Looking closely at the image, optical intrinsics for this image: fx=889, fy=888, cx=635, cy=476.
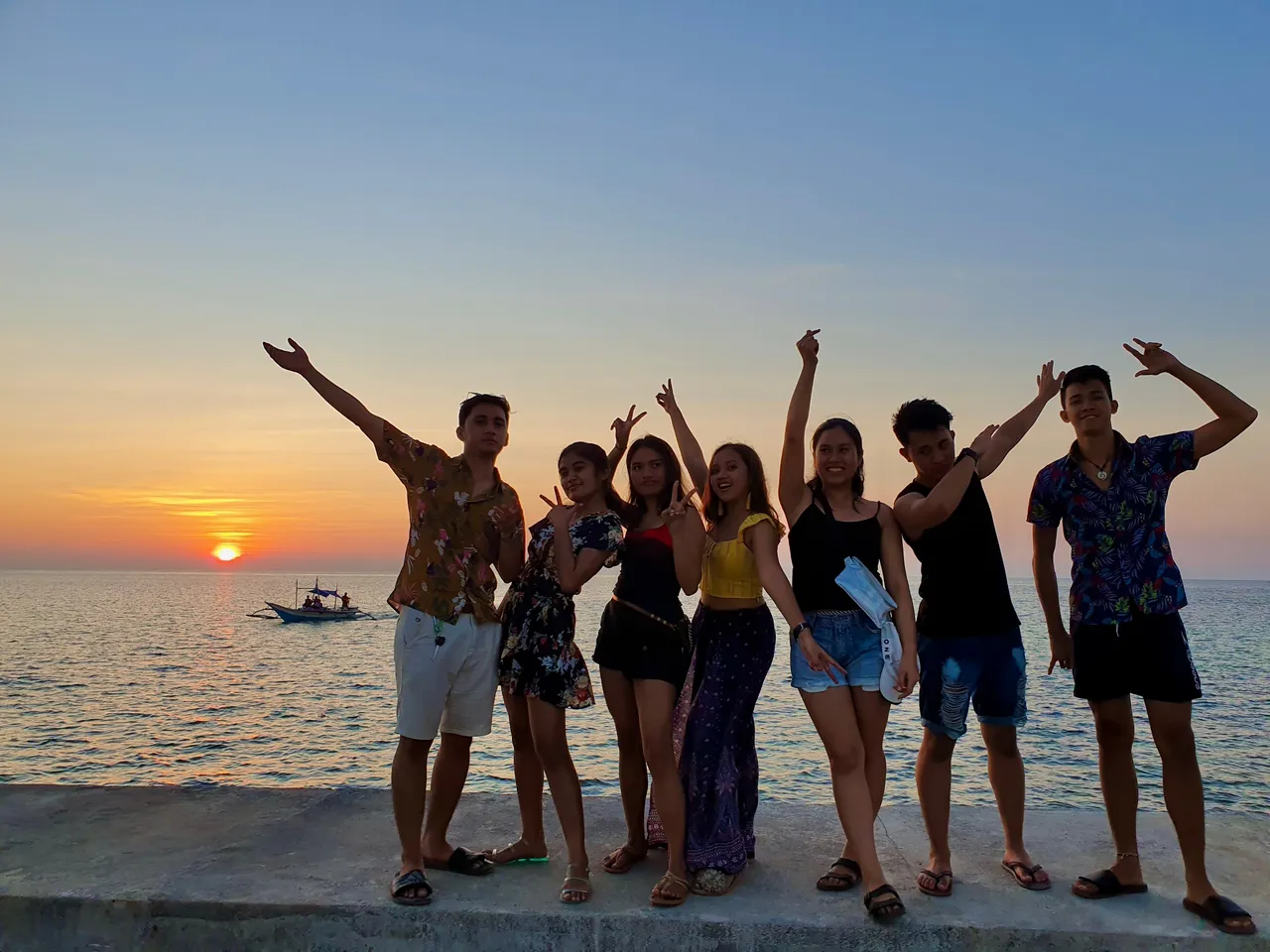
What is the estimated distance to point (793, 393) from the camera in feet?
14.7

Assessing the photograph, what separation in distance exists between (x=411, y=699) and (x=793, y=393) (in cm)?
240

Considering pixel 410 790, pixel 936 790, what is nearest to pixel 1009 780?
pixel 936 790

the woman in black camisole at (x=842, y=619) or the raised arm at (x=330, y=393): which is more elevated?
the raised arm at (x=330, y=393)

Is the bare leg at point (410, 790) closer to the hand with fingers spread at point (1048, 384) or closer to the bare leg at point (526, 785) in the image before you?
the bare leg at point (526, 785)

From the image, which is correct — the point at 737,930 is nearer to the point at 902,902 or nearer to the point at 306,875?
the point at 902,902

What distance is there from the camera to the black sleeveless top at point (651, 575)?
174 inches

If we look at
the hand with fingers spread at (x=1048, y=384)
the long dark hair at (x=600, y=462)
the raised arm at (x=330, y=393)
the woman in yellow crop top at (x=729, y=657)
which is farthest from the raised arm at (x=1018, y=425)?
the raised arm at (x=330, y=393)

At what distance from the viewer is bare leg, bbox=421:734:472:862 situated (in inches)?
176

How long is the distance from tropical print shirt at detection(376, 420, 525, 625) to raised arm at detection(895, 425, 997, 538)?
1.98m

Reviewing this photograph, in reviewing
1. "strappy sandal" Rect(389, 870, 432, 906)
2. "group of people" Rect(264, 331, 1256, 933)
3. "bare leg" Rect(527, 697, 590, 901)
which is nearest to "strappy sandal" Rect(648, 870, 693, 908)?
"group of people" Rect(264, 331, 1256, 933)

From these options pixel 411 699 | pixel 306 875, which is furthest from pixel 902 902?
pixel 306 875

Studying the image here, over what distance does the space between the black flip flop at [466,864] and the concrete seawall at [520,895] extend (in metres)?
0.06

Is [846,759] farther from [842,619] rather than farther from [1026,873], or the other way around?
[1026,873]

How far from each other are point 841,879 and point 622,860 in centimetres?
106
